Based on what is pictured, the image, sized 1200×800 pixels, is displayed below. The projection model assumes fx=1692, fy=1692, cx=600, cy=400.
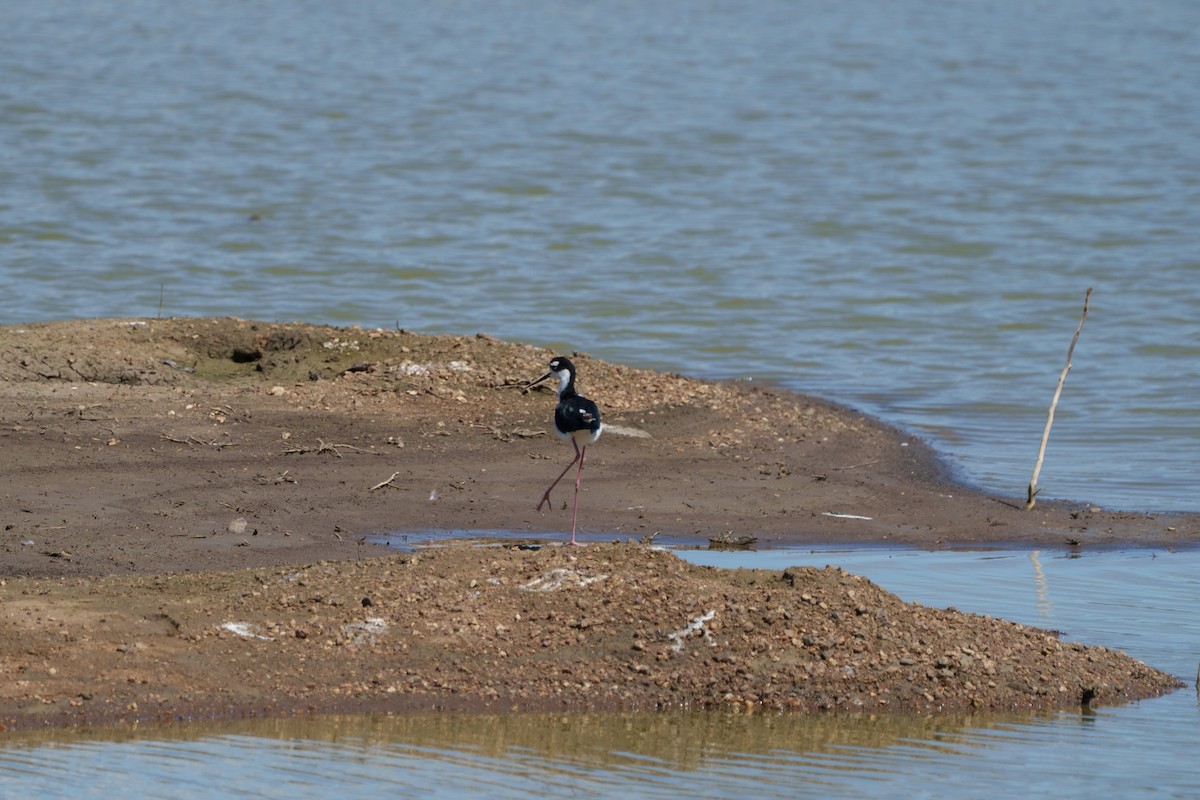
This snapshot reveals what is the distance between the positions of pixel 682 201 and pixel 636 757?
20.7 m

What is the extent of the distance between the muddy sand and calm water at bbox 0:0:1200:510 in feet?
7.55

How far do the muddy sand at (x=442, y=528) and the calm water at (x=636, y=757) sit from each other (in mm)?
193

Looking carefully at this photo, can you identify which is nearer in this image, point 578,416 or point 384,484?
point 578,416

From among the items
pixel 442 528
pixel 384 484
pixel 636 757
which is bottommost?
pixel 636 757


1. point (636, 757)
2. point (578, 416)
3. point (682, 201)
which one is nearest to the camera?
point (636, 757)

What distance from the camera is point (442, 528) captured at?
1072 cm

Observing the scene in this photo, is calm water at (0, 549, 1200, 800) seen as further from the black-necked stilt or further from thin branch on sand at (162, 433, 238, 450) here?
thin branch on sand at (162, 433, 238, 450)

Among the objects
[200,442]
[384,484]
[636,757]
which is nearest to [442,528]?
[384,484]

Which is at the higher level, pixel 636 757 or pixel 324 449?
pixel 324 449

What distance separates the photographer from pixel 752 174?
97.2ft

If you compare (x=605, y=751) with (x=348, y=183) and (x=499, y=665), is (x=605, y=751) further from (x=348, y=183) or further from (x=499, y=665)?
(x=348, y=183)

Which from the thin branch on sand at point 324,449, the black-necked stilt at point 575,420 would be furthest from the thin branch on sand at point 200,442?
the black-necked stilt at point 575,420

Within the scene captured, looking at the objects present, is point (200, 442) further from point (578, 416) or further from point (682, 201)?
point (682, 201)

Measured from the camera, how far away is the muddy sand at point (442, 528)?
25.6ft
